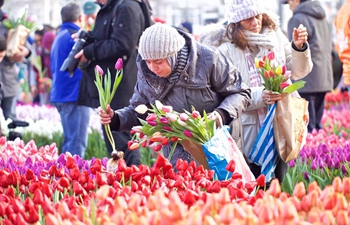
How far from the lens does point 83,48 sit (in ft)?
20.6

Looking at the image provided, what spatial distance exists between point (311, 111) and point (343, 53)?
5.63ft

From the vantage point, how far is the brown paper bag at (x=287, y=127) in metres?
4.71

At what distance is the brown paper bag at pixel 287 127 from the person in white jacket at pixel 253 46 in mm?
108

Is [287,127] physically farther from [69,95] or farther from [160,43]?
[69,95]

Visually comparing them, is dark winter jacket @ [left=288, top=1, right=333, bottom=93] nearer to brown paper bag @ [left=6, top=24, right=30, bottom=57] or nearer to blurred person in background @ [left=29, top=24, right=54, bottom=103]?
brown paper bag @ [left=6, top=24, right=30, bottom=57]

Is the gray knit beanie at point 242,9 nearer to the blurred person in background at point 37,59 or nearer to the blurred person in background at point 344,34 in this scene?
the blurred person in background at point 344,34

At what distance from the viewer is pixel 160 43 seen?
157 inches

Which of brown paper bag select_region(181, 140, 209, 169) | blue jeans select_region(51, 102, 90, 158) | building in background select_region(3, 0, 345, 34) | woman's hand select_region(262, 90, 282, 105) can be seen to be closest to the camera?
brown paper bag select_region(181, 140, 209, 169)

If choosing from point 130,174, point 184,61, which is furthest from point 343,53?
point 130,174

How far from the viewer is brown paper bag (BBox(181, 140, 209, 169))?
4047 millimetres

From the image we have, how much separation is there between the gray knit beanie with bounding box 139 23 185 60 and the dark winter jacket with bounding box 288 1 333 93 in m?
3.97

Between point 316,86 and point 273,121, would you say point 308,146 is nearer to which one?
point 273,121

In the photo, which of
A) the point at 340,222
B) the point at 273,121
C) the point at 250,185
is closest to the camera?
the point at 340,222

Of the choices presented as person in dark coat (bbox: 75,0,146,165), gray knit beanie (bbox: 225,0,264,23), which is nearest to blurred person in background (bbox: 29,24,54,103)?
person in dark coat (bbox: 75,0,146,165)
